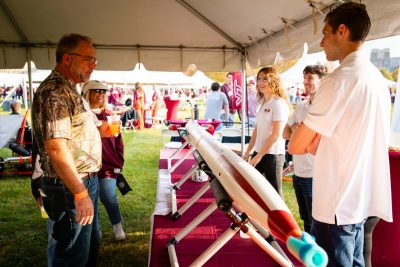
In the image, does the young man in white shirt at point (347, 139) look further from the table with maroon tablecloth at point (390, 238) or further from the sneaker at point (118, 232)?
the sneaker at point (118, 232)

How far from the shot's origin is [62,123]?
1.63 meters

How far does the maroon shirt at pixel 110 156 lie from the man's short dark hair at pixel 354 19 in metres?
2.31

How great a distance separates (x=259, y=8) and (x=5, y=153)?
302 inches

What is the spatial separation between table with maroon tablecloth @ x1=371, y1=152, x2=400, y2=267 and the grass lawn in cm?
154

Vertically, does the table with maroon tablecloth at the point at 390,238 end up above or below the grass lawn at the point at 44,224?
above

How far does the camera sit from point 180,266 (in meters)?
2.19

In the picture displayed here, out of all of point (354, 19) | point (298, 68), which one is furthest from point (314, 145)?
point (298, 68)

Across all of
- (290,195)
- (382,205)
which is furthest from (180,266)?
(290,195)

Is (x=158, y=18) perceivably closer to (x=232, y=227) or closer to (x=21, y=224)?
(x=21, y=224)

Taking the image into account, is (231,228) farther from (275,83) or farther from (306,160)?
(275,83)

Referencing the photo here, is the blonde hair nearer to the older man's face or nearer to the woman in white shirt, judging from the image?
the woman in white shirt

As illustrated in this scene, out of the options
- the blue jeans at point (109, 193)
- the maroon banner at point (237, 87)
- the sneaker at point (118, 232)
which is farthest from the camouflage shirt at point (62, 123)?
the maroon banner at point (237, 87)

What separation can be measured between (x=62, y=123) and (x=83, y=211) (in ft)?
1.57

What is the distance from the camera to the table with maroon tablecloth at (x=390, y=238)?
2.27 metres
